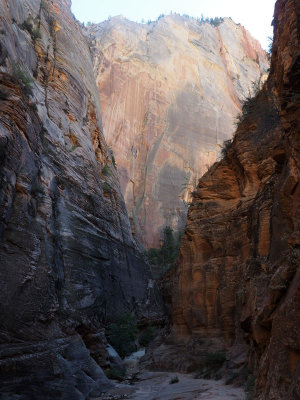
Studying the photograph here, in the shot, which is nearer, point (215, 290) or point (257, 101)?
point (257, 101)

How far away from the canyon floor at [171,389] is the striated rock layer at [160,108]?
34855mm

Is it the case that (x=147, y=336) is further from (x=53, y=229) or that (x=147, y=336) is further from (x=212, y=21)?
(x=212, y=21)

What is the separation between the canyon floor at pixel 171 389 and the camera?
32.0 feet

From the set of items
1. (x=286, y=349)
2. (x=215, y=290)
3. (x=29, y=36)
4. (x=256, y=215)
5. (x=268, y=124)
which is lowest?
(x=286, y=349)

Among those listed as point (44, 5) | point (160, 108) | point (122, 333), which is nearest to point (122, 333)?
point (122, 333)

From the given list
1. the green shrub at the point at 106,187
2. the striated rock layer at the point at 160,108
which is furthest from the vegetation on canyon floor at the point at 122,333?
the striated rock layer at the point at 160,108

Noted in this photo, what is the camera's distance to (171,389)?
1212cm

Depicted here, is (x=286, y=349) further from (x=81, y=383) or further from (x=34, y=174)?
(x=34, y=174)

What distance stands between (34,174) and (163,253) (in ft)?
109

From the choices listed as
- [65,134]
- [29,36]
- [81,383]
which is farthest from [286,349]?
[29,36]

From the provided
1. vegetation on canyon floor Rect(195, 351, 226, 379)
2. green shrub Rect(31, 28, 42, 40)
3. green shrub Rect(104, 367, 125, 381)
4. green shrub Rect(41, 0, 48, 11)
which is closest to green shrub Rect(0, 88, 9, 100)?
vegetation on canyon floor Rect(195, 351, 226, 379)

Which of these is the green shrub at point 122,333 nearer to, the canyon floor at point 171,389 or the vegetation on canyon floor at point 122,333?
the vegetation on canyon floor at point 122,333

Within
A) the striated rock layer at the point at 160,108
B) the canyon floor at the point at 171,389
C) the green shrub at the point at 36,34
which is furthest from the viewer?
the striated rock layer at the point at 160,108

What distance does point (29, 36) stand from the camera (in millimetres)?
24406
